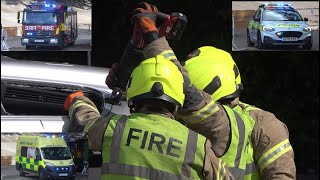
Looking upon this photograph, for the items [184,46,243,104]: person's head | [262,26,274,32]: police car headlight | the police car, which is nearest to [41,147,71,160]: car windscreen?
[184,46,243,104]: person's head

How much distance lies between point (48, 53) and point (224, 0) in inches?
63.3

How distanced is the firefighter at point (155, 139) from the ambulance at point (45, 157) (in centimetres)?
89

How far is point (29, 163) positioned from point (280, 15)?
14.2 ft

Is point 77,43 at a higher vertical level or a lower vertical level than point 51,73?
lower

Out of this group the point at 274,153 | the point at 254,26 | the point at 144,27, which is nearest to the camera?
the point at 144,27

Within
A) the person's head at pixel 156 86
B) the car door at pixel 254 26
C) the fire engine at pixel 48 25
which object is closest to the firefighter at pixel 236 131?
the person's head at pixel 156 86

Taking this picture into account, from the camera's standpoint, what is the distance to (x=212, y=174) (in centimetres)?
280

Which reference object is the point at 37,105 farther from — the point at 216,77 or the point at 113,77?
the point at 216,77

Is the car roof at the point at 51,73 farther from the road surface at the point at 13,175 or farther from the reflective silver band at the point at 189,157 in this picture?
the reflective silver band at the point at 189,157

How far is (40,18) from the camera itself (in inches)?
256

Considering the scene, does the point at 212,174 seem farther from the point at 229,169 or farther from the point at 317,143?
the point at 317,143

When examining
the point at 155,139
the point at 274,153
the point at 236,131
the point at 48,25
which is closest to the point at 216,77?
the point at 236,131

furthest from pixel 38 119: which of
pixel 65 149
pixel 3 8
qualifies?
pixel 3 8

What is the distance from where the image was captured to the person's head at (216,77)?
328 centimetres
